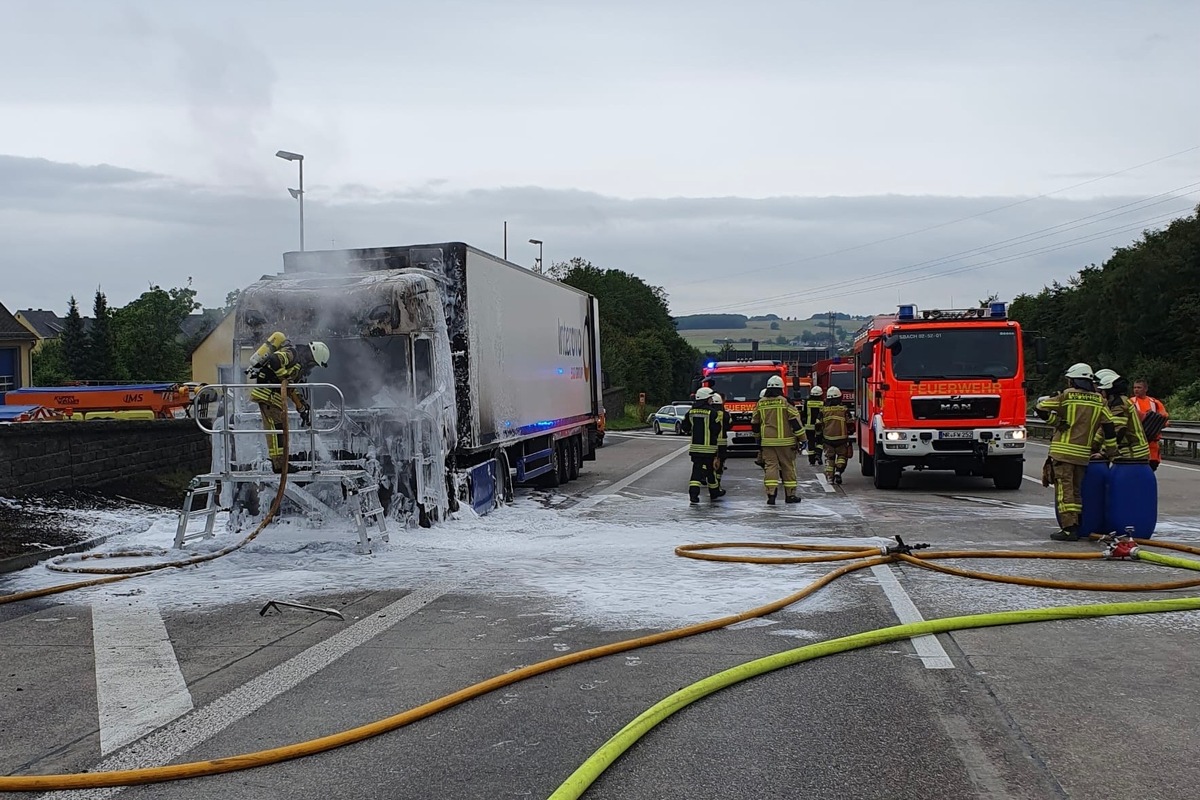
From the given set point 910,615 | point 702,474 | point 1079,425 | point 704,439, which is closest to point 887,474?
point 702,474

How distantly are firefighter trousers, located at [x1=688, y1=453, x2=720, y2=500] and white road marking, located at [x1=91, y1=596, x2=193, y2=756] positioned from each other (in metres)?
8.25

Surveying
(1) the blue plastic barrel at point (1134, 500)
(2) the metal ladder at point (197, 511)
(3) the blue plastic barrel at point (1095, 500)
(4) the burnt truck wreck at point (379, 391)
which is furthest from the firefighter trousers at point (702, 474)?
(2) the metal ladder at point (197, 511)

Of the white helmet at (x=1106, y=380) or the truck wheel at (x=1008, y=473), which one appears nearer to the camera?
the white helmet at (x=1106, y=380)

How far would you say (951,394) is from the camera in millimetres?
16797

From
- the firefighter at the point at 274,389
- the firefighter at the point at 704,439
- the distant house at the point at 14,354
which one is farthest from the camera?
the distant house at the point at 14,354

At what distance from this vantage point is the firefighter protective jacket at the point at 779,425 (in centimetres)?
1487

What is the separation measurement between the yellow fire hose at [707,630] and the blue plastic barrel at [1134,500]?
10.8 inches

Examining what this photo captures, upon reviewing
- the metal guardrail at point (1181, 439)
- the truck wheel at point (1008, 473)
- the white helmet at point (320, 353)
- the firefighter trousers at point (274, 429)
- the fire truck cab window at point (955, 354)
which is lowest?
the metal guardrail at point (1181, 439)

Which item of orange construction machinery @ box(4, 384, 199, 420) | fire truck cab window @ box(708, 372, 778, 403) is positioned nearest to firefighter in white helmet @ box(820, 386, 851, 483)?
fire truck cab window @ box(708, 372, 778, 403)

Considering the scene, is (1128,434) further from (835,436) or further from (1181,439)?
(1181,439)

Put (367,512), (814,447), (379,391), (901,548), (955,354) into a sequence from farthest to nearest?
1. (814,447)
2. (955,354)
3. (379,391)
4. (367,512)
5. (901,548)

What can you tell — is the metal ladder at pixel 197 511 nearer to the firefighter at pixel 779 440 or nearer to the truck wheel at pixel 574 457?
the firefighter at pixel 779 440

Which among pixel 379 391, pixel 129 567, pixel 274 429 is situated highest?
pixel 379 391

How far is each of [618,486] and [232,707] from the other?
1353 cm
